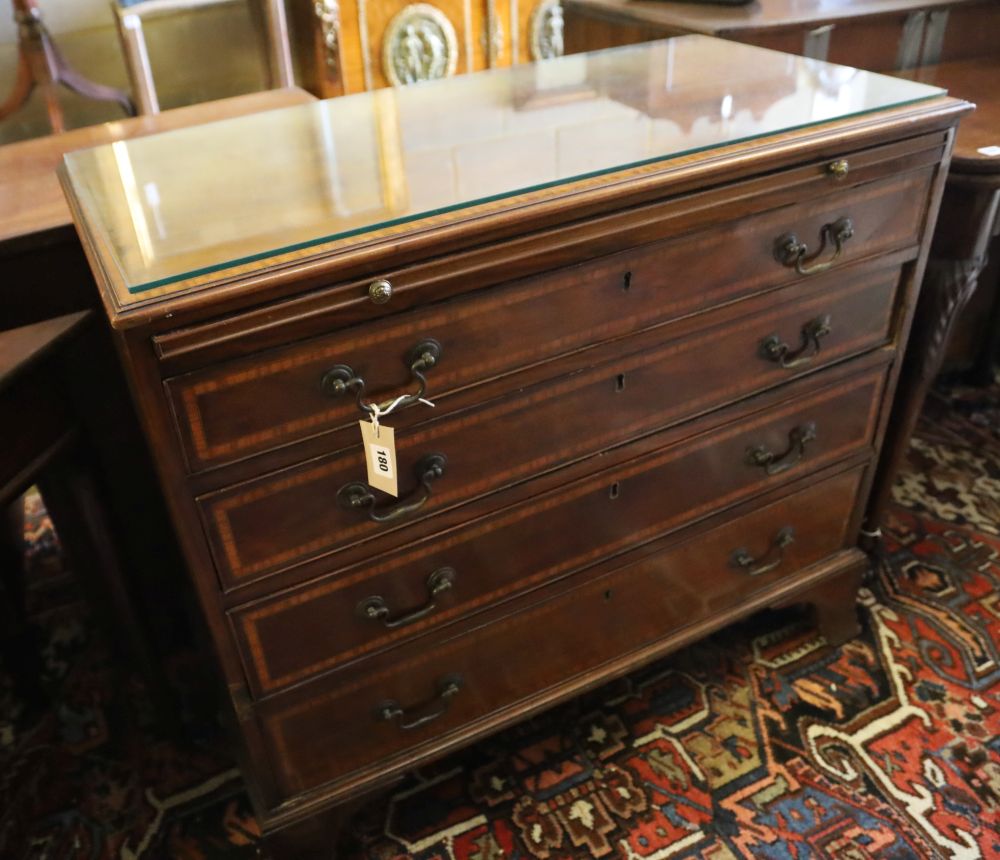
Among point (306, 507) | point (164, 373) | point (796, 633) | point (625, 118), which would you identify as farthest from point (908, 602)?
point (164, 373)

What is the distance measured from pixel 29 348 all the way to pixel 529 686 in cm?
82

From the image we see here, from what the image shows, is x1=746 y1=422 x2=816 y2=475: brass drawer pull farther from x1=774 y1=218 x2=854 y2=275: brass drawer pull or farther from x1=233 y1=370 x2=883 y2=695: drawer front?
x1=774 y1=218 x2=854 y2=275: brass drawer pull

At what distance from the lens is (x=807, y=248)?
1127 mm

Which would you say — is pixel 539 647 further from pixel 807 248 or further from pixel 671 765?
pixel 807 248

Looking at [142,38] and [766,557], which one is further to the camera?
[142,38]

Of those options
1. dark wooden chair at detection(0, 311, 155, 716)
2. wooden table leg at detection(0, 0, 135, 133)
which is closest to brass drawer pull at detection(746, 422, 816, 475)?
dark wooden chair at detection(0, 311, 155, 716)

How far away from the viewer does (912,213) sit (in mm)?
1184

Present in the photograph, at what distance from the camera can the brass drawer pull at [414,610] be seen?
3.57 feet

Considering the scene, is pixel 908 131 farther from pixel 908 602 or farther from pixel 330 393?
pixel 908 602

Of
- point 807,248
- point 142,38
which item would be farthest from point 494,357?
point 142,38

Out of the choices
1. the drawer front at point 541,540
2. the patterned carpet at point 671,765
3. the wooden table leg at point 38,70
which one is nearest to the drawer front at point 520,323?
the drawer front at point 541,540

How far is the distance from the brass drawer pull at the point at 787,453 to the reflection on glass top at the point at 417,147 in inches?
17.9

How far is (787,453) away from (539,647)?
0.47 meters

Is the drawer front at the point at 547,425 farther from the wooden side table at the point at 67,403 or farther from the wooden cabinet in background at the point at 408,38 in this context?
the wooden cabinet in background at the point at 408,38
